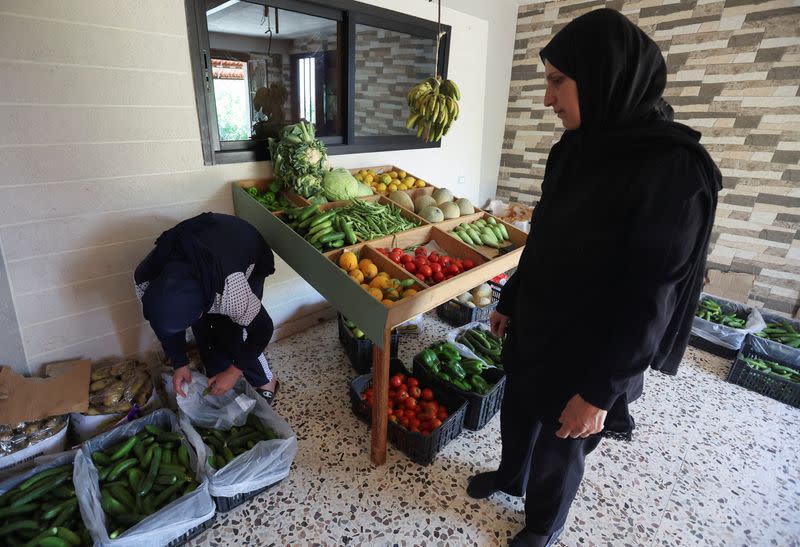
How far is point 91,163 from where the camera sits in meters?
1.77

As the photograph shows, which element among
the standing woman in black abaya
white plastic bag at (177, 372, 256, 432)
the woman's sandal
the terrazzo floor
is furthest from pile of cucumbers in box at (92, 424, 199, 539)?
the standing woman in black abaya

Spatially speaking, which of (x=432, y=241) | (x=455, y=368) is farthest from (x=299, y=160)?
(x=455, y=368)

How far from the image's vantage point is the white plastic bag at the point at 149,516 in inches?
50.5

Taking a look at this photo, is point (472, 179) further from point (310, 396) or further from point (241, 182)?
point (310, 396)

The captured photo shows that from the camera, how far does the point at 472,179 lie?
3881mm

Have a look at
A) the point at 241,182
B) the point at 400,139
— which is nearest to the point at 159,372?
the point at 241,182

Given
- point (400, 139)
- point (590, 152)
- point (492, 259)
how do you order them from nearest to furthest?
point (590, 152) < point (492, 259) < point (400, 139)

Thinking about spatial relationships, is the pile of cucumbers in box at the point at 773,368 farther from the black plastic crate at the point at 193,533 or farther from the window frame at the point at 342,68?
the black plastic crate at the point at 193,533

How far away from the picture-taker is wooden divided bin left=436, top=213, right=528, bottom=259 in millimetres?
2082

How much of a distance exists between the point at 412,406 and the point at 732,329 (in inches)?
91.7

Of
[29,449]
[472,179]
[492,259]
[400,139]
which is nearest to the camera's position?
[29,449]

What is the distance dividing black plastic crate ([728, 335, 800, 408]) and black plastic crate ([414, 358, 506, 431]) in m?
1.65

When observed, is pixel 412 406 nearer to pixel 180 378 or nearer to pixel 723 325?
pixel 180 378

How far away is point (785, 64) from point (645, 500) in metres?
2.94
